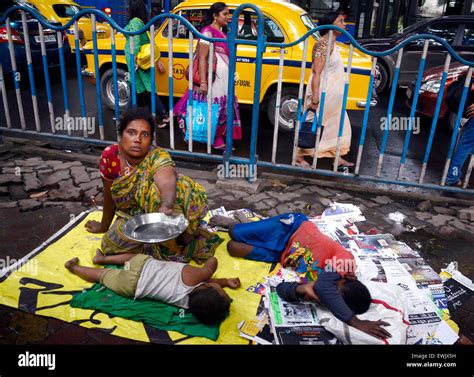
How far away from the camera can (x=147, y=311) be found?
8.61 feet

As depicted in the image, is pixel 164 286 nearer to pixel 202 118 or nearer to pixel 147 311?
pixel 147 311

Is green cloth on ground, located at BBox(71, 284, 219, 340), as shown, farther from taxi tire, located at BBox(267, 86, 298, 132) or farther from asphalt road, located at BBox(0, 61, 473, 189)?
taxi tire, located at BBox(267, 86, 298, 132)

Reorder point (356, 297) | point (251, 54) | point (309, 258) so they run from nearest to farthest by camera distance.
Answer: point (356, 297) → point (309, 258) → point (251, 54)

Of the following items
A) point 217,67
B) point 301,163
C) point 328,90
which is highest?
point 217,67

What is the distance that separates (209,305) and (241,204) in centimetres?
177

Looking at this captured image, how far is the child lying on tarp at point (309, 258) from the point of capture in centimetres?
243

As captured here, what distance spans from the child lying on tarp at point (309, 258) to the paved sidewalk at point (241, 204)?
0.77 meters

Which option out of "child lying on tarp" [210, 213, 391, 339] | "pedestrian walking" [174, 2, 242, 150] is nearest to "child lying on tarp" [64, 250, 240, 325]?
"child lying on tarp" [210, 213, 391, 339]

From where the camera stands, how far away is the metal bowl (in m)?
2.43

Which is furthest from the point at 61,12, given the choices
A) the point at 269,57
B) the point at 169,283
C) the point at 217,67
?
the point at 169,283

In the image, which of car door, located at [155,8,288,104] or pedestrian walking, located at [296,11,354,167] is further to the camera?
car door, located at [155,8,288,104]

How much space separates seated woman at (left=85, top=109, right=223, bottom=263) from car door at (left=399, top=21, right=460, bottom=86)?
6.52m

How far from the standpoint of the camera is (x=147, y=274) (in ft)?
8.79
